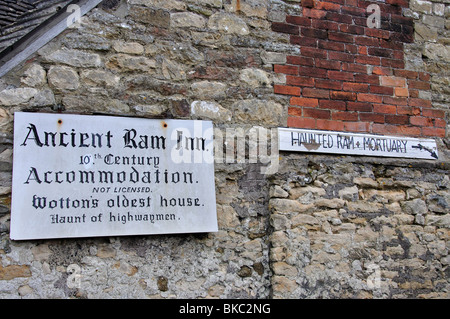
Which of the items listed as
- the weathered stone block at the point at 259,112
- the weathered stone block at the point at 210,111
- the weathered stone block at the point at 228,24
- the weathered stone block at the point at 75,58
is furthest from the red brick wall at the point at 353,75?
the weathered stone block at the point at 75,58

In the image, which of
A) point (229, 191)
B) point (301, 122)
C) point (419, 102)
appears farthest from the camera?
point (419, 102)

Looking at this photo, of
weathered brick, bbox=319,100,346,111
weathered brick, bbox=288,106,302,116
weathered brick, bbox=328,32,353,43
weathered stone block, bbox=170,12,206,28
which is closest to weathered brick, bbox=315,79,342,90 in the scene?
weathered brick, bbox=319,100,346,111

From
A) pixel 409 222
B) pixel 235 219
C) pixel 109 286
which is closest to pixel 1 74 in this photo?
pixel 109 286

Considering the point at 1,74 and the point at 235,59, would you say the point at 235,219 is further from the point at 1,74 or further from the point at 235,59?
the point at 1,74

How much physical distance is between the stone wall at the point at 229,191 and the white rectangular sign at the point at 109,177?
0.09m

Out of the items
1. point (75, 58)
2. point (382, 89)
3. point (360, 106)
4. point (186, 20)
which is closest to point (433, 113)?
point (382, 89)

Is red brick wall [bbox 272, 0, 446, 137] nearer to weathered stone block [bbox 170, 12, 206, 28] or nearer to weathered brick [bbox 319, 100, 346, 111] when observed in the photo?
weathered brick [bbox 319, 100, 346, 111]

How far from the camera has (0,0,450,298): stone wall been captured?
9.18ft

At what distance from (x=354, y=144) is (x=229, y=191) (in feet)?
3.49

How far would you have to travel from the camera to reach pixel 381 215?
3.40 m

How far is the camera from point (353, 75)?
11.6 ft

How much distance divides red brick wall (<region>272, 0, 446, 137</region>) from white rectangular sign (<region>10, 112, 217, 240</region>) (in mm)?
891

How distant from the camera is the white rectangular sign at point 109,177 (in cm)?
270

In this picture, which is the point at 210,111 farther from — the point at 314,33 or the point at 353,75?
the point at 353,75
